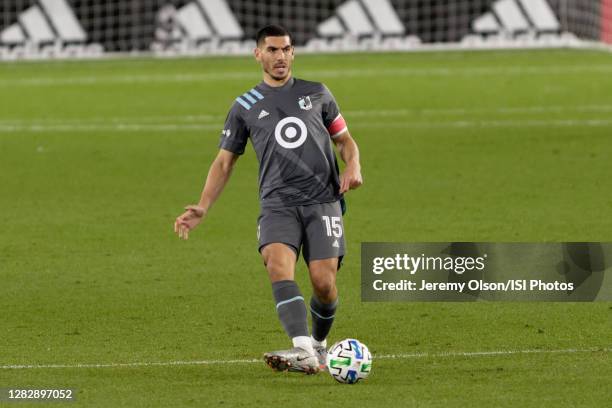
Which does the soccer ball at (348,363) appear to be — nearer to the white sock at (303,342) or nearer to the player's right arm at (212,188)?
the white sock at (303,342)

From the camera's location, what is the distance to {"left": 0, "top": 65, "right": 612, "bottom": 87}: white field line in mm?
33875

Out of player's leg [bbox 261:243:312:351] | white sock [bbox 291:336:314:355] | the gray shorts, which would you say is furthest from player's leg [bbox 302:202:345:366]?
white sock [bbox 291:336:314:355]

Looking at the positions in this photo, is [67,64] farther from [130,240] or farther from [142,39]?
[130,240]

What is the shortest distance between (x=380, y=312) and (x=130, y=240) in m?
5.10

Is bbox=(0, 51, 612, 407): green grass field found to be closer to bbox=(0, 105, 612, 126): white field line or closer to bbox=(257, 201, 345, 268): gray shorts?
bbox=(0, 105, 612, 126): white field line

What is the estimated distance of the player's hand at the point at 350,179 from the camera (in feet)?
33.1

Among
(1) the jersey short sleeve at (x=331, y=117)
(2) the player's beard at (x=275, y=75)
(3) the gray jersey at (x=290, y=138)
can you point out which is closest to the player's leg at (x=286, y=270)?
(3) the gray jersey at (x=290, y=138)

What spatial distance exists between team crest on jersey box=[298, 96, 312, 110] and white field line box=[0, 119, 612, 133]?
1667cm

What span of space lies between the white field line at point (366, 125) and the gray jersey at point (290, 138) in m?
16.6

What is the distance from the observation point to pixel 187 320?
41.6 ft

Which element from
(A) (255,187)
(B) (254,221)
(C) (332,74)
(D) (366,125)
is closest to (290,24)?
(C) (332,74)

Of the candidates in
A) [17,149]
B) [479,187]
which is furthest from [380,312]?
[17,149]

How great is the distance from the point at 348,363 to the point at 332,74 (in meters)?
24.6

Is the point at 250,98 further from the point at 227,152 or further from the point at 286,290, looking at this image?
the point at 286,290
